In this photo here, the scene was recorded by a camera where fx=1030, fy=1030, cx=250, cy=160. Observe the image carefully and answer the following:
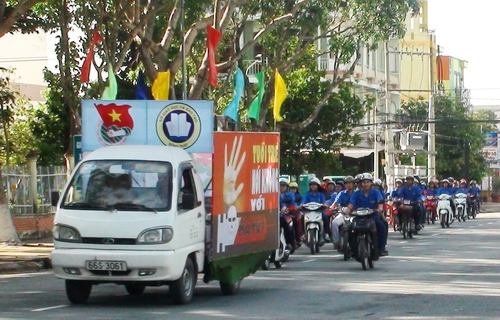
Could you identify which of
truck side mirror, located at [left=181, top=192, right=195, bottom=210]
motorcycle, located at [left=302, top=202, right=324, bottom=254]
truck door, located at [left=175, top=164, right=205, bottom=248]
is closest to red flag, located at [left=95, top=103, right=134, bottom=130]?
truck door, located at [left=175, top=164, right=205, bottom=248]

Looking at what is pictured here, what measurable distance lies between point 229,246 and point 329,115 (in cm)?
2743

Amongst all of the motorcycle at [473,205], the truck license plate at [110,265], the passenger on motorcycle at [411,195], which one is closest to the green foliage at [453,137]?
the motorcycle at [473,205]

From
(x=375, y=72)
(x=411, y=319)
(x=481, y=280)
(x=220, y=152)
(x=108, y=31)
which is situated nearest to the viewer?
(x=411, y=319)

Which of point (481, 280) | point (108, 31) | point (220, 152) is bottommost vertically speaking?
point (481, 280)

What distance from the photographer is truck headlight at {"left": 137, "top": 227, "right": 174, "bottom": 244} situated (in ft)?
39.8

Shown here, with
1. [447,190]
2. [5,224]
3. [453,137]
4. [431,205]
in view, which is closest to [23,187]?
[5,224]

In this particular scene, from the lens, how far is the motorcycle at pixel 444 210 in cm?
3638

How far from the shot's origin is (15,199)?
95.9 ft

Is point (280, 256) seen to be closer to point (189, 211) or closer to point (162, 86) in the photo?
point (162, 86)

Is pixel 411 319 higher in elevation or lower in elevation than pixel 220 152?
lower

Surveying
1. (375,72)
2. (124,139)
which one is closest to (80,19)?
(124,139)

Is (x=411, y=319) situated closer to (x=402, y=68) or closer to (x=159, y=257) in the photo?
(x=159, y=257)

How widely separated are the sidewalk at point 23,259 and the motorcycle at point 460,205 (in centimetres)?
2145

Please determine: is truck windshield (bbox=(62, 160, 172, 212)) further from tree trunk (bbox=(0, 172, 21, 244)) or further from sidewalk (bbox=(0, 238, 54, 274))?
tree trunk (bbox=(0, 172, 21, 244))
